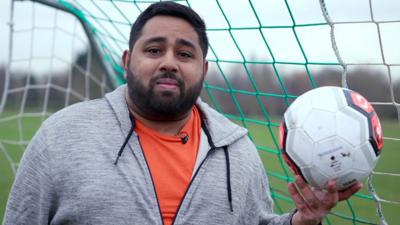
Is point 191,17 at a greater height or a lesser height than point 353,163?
greater

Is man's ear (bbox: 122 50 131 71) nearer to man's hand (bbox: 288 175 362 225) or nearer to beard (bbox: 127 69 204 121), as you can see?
beard (bbox: 127 69 204 121)

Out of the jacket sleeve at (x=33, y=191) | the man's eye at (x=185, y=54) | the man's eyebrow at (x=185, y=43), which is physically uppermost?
the man's eyebrow at (x=185, y=43)

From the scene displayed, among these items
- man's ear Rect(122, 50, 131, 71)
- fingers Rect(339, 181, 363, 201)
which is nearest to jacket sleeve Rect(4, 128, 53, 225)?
man's ear Rect(122, 50, 131, 71)

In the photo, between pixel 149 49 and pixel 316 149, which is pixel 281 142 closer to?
pixel 316 149

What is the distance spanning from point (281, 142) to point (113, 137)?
1.87 feet

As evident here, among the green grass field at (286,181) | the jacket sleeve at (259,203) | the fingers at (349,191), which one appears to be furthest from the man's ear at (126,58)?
the green grass field at (286,181)

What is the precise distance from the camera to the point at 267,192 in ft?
6.73

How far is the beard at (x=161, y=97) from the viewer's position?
5.92 feet

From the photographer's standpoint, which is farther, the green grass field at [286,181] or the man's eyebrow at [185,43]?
the green grass field at [286,181]

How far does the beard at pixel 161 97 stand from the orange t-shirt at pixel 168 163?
77 mm

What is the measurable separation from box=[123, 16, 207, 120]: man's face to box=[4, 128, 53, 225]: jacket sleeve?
0.36 meters

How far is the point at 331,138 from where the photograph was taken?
167 cm

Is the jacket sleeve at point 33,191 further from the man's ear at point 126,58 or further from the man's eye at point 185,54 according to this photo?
the man's eye at point 185,54

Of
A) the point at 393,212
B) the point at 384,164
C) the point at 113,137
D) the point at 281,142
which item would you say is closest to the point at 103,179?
the point at 113,137
